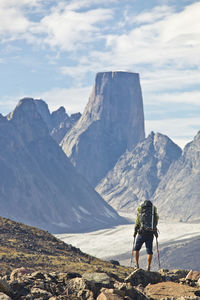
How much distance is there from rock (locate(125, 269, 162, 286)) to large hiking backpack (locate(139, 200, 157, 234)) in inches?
85.5

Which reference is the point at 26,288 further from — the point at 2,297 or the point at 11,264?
the point at 11,264

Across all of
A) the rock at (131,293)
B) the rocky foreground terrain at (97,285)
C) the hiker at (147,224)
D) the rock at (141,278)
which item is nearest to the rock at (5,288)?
the rocky foreground terrain at (97,285)

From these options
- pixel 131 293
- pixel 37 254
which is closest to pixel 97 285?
pixel 131 293

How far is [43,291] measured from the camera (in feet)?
63.7

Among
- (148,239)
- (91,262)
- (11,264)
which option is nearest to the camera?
(148,239)

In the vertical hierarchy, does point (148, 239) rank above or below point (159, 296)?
above

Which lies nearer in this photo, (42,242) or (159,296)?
(159,296)

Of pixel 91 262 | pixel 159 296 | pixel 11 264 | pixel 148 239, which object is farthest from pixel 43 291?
pixel 91 262

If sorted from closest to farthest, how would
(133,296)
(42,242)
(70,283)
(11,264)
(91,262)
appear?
(133,296), (70,283), (11,264), (91,262), (42,242)

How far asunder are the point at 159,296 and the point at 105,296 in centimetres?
344

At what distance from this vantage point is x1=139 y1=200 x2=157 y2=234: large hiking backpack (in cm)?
2488

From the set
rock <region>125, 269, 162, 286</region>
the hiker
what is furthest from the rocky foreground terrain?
the hiker

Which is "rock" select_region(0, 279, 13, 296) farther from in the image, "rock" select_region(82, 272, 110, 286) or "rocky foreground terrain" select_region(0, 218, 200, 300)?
"rock" select_region(82, 272, 110, 286)

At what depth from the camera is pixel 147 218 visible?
2502 cm
